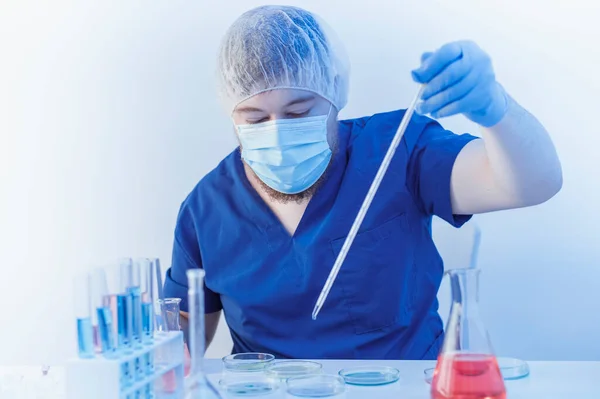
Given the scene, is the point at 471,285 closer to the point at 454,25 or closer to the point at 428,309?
the point at 428,309

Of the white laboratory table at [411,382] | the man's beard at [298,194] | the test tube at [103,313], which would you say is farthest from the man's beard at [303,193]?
the test tube at [103,313]

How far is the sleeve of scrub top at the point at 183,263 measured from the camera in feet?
5.64

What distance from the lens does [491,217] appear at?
2.04 meters

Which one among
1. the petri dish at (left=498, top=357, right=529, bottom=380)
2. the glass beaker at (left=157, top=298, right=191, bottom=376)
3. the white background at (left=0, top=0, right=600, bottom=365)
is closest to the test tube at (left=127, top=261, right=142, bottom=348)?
the glass beaker at (left=157, top=298, right=191, bottom=376)

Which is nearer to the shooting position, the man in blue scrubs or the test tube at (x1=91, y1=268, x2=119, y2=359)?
the test tube at (x1=91, y1=268, x2=119, y2=359)

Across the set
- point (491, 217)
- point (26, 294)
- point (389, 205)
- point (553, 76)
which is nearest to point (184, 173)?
point (26, 294)

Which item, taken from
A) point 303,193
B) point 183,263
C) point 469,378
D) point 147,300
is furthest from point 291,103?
point 469,378

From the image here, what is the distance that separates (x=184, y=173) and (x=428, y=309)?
0.90 meters

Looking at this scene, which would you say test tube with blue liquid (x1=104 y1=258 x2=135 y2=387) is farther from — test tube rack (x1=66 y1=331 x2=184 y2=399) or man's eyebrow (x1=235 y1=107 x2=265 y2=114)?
man's eyebrow (x1=235 y1=107 x2=265 y2=114)

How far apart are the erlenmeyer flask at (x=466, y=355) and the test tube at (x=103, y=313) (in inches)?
16.4

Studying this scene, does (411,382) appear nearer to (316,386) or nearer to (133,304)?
(316,386)

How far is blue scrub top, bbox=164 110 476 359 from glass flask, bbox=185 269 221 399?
26.4 inches

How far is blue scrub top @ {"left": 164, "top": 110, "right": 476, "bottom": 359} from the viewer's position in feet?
5.12

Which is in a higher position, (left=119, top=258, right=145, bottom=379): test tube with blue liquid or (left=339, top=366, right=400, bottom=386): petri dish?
(left=119, top=258, right=145, bottom=379): test tube with blue liquid
